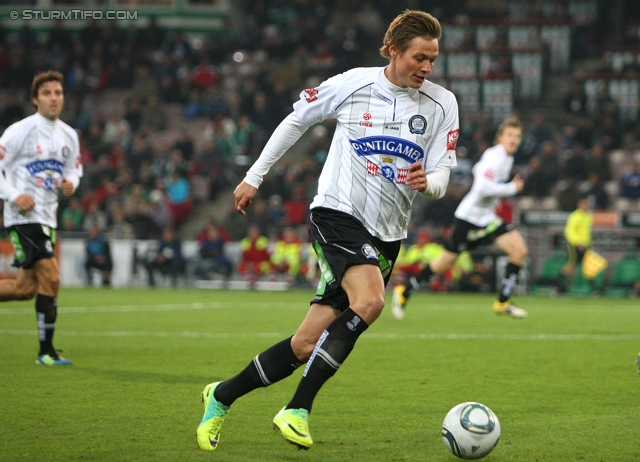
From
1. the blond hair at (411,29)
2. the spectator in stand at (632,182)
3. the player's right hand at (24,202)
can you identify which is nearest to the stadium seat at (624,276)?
the spectator in stand at (632,182)

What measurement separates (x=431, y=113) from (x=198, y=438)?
7.51 feet

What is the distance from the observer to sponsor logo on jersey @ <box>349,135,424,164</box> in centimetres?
532

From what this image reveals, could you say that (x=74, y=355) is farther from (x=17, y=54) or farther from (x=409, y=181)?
(x=17, y=54)

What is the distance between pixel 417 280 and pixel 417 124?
7.72m

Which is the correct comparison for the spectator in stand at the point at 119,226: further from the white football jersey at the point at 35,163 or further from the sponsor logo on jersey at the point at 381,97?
the sponsor logo on jersey at the point at 381,97

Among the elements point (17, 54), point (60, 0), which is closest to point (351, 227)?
point (17, 54)

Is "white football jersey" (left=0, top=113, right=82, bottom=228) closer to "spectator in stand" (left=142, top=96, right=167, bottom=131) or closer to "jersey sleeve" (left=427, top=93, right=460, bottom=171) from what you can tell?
"jersey sleeve" (left=427, top=93, right=460, bottom=171)

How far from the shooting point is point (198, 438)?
498cm

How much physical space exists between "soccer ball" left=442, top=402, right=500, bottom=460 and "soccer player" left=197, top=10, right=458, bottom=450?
0.71 metres

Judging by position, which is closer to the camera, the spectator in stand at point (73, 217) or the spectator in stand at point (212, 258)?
the spectator in stand at point (212, 258)

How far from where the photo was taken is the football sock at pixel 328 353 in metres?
4.88

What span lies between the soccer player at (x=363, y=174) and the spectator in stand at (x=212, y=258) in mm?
16839

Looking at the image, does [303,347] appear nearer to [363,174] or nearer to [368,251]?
[368,251]

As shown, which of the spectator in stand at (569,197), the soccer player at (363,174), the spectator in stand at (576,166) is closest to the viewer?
the soccer player at (363,174)
